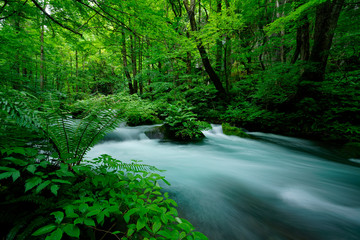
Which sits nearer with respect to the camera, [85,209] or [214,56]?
[85,209]

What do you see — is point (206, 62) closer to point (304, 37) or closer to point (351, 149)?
point (304, 37)

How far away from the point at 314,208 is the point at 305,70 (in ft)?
16.7

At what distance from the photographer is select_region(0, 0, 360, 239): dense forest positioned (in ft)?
3.11

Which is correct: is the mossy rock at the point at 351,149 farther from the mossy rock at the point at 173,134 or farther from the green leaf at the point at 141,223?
the green leaf at the point at 141,223

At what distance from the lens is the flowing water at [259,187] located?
5.09 ft

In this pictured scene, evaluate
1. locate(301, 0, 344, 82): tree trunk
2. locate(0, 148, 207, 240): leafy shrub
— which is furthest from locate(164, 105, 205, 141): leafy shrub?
locate(301, 0, 344, 82): tree trunk

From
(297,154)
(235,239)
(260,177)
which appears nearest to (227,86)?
(297,154)

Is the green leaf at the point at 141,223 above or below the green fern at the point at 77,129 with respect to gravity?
below

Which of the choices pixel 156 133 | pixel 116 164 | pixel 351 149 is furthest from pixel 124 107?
pixel 351 149

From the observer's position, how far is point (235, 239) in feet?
4.66

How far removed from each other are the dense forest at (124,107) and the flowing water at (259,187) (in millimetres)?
513

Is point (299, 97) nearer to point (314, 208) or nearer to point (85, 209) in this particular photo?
point (314, 208)

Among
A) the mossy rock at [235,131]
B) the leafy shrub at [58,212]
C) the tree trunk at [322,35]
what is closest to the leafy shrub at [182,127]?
the mossy rock at [235,131]

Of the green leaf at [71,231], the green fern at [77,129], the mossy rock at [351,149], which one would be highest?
the green fern at [77,129]
